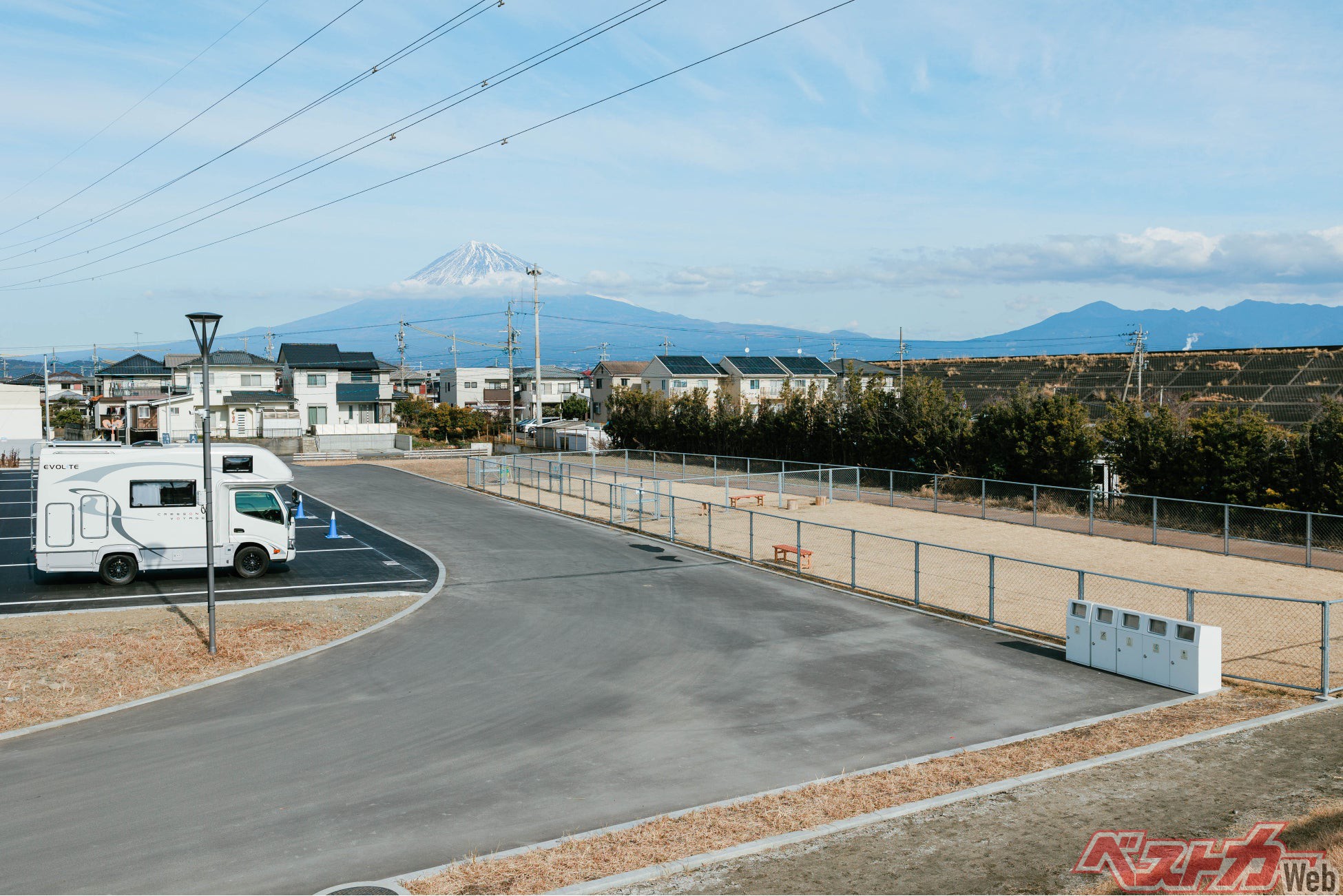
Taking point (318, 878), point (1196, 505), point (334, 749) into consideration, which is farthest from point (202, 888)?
point (1196, 505)

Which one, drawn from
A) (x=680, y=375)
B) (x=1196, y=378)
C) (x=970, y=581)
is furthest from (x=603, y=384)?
(x=970, y=581)

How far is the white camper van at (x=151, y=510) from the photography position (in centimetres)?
2120

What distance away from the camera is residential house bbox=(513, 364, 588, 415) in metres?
121

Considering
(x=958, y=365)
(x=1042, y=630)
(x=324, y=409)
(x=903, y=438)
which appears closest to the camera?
(x=1042, y=630)

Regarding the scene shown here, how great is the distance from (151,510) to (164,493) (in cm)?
47

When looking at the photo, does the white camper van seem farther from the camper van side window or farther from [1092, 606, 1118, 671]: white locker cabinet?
[1092, 606, 1118, 671]: white locker cabinet

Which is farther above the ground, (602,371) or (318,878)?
(602,371)

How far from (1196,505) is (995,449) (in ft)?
36.1

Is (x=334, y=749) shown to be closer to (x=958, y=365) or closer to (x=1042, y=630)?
(x=1042, y=630)

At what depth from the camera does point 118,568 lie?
21953mm

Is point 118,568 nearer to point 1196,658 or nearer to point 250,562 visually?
point 250,562

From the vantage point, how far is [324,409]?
262ft

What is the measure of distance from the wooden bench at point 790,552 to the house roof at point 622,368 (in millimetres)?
76247

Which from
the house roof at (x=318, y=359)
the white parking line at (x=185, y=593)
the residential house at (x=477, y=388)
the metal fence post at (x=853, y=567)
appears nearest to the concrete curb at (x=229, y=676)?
the white parking line at (x=185, y=593)
